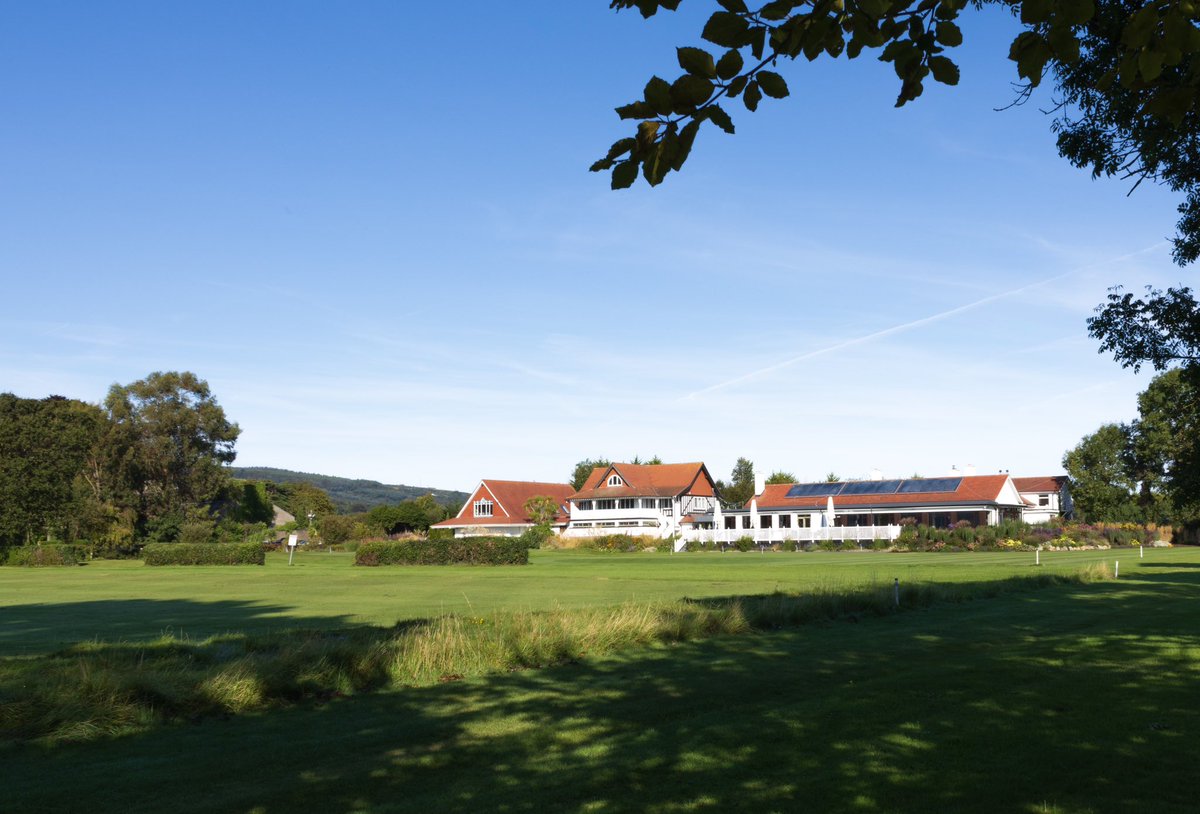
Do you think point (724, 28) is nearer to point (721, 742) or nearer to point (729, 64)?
point (729, 64)

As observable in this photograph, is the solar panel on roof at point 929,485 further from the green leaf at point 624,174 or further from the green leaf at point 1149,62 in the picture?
the green leaf at point 624,174

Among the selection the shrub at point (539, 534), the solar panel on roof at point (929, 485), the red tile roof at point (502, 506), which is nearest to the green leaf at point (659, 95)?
the shrub at point (539, 534)

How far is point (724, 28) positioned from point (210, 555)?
56.0 meters

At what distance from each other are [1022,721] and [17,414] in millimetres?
78180

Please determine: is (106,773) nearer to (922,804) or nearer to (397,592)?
(922,804)

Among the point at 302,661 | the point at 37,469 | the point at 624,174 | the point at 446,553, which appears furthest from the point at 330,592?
the point at 37,469

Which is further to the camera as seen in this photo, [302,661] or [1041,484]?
[1041,484]

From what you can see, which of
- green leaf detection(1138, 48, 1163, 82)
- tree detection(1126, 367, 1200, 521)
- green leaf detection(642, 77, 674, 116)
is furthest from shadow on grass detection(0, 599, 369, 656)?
tree detection(1126, 367, 1200, 521)

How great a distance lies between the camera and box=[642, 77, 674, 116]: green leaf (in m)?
3.82

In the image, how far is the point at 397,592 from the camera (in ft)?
100

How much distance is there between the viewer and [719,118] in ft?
12.8

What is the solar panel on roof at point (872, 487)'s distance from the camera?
84.9 meters

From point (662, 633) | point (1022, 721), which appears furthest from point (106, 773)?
point (662, 633)

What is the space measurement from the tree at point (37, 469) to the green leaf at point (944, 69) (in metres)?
72.4
